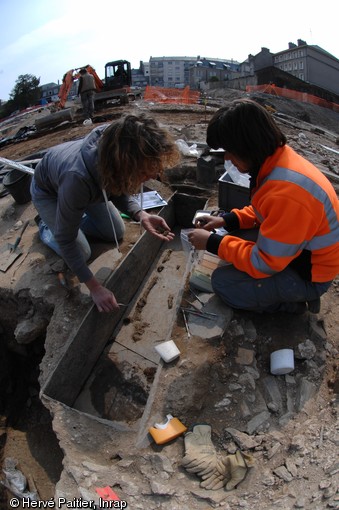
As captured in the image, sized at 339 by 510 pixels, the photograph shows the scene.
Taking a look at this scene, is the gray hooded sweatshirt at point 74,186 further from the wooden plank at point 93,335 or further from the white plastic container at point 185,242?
the white plastic container at point 185,242

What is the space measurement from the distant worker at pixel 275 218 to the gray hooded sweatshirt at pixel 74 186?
33.4 inches

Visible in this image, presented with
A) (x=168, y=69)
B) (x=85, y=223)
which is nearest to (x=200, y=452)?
(x=85, y=223)

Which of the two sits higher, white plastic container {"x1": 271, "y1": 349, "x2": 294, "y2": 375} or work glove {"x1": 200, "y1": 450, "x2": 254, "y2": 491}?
white plastic container {"x1": 271, "y1": 349, "x2": 294, "y2": 375}

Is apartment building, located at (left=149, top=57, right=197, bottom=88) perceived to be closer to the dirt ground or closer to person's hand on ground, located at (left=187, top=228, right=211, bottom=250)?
the dirt ground

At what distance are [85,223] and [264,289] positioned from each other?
231cm

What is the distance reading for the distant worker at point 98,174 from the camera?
2.25 m

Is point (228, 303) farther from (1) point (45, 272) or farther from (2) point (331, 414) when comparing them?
(1) point (45, 272)

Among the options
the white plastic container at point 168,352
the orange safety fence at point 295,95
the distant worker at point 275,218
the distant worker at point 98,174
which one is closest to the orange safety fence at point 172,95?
the orange safety fence at point 295,95

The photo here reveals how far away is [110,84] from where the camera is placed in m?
15.5

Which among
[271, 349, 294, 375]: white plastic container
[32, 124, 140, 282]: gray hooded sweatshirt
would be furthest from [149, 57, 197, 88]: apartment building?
[271, 349, 294, 375]: white plastic container

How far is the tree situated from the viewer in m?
40.6

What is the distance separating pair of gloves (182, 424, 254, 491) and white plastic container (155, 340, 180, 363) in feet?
1.86

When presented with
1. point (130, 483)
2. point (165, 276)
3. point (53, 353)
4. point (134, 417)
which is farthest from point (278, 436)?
point (165, 276)

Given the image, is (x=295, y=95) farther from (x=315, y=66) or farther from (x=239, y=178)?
(x=239, y=178)
